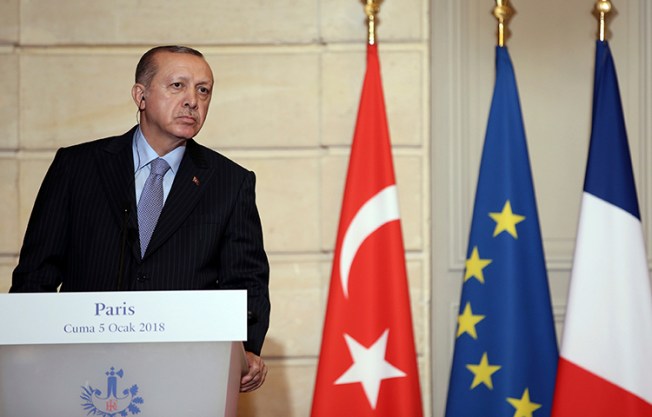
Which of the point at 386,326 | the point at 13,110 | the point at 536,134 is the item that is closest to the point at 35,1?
the point at 13,110

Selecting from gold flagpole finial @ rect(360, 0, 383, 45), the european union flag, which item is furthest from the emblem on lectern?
gold flagpole finial @ rect(360, 0, 383, 45)

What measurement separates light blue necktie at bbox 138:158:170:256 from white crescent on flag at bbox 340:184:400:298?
1.42m

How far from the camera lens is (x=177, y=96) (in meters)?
2.80

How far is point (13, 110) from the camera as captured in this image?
4.16 m

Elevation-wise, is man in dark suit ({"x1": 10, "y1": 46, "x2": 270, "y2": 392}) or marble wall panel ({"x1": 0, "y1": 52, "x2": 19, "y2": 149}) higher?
marble wall panel ({"x1": 0, "y1": 52, "x2": 19, "y2": 149})

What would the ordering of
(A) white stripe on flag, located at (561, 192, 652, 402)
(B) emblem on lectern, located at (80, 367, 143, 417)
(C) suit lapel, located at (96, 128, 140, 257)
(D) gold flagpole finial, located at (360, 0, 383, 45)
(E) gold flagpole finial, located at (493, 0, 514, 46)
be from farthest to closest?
1. (E) gold flagpole finial, located at (493, 0, 514, 46)
2. (D) gold flagpole finial, located at (360, 0, 383, 45)
3. (A) white stripe on flag, located at (561, 192, 652, 402)
4. (C) suit lapel, located at (96, 128, 140, 257)
5. (B) emblem on lectern, located at (80, 367, 143, 417)

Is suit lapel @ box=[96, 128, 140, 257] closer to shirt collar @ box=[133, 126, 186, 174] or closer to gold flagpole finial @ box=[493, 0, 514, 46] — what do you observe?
shirt collar @ box=[133, 126, 186, 174]

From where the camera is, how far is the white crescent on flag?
407 centimetres

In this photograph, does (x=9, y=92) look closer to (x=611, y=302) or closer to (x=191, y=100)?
(x=191, y=100)

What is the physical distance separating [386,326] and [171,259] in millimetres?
1540

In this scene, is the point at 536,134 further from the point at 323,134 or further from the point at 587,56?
the point at 323,134

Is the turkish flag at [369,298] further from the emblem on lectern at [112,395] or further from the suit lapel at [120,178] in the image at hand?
the emblem on lectern at [112,395]

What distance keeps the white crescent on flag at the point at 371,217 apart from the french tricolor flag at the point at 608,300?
848 mm

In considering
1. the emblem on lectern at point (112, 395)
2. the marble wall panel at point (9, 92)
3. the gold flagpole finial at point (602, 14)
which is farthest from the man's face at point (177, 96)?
the gold flagpole finial at point (602, 14)
